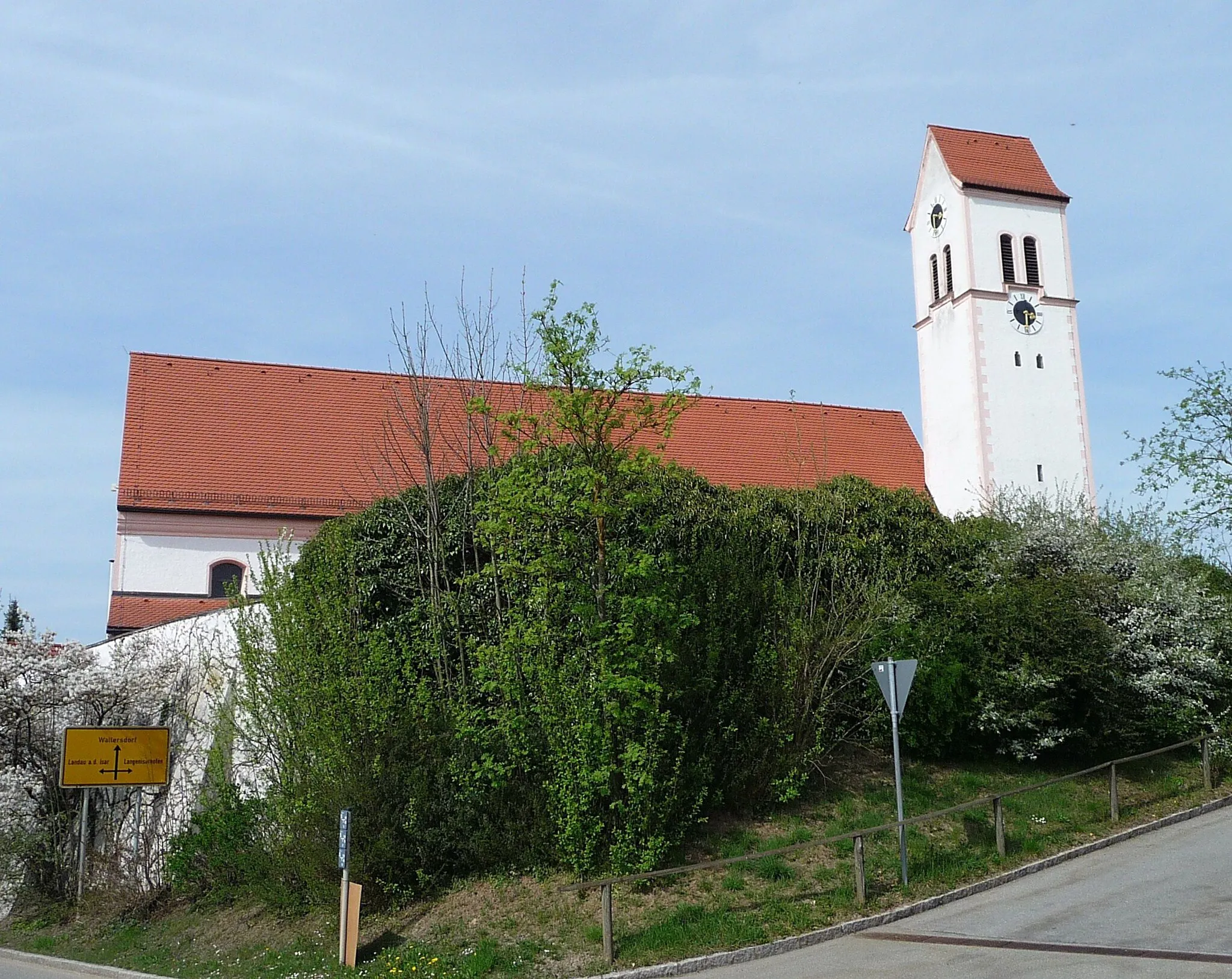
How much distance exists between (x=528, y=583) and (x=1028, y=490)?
22.0 m

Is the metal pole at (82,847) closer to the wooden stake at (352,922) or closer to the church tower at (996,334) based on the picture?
the wooden stake at (352,922)

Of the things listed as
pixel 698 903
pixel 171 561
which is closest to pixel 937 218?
pixel 171 561

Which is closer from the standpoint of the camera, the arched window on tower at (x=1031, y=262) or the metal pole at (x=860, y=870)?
the metal pole at (x=860, y=870)

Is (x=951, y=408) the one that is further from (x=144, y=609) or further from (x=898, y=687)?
(x=898, y=687)

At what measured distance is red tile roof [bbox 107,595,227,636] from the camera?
26.4 m

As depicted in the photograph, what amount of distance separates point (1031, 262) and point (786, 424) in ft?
28.0

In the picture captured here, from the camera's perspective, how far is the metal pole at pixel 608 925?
447 inches

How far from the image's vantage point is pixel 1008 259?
35.0m

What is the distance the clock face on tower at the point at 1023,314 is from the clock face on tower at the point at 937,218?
3.18 m

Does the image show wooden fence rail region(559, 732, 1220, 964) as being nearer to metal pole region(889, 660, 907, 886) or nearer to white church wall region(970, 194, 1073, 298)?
metal pole region(889, 660, 907, 886)

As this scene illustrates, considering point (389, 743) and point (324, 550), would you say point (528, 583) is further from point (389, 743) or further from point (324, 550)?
point (324, 550)

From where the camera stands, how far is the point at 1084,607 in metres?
17.6

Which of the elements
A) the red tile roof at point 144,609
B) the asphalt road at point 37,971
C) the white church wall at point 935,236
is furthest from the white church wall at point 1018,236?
the asphalt road at point 37,971

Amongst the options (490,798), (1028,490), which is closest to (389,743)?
(490,798)
